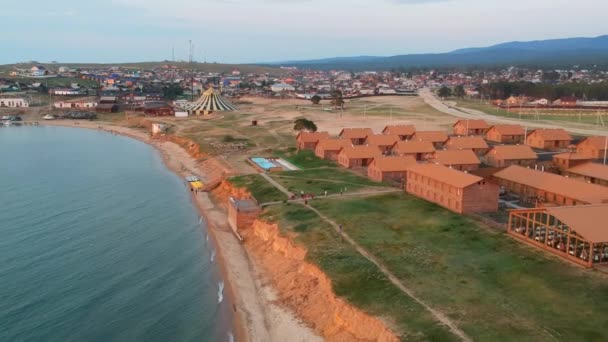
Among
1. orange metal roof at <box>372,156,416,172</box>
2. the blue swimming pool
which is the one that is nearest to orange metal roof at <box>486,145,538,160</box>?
orange metal roof at <box>372,156,416,172</box>

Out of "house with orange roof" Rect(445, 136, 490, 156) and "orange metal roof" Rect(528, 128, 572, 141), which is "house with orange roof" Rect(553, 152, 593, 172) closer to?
"house with orange roof" Rect(445, 136, 490, 156)

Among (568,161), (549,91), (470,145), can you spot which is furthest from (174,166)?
(549,91)

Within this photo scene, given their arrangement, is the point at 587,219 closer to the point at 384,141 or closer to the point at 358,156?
the point at 358,156

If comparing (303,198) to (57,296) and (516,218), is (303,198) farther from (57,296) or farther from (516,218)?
(57,296)

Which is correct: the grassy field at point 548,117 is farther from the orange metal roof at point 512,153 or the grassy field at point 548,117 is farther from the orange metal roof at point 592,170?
the orange metal roof at point 592,170

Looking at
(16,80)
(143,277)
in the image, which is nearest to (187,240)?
(143,277)

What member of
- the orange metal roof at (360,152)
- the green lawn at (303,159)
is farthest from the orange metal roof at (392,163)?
the green lawn at (303,159)
